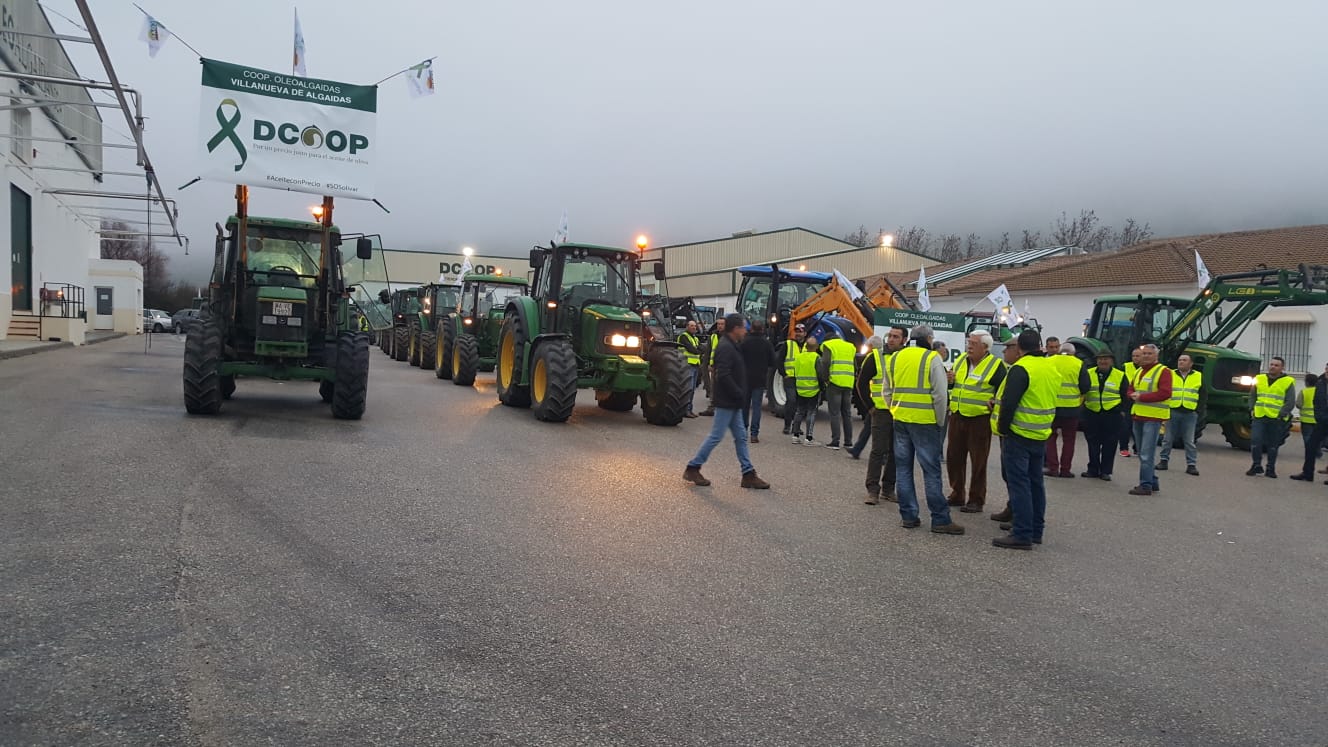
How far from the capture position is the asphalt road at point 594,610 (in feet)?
12.1

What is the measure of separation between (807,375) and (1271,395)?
6.42 metres

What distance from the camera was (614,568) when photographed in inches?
227

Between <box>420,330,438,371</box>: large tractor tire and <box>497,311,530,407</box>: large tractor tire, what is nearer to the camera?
<box>497,311,530,407</box>: large tractor tire

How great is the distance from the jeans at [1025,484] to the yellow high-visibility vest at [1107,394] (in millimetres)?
4354

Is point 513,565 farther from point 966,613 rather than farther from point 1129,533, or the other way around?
point 1129,533

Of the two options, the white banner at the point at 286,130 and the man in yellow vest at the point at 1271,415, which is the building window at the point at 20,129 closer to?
the white banner at the point at 286,130

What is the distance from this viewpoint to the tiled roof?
2612cm

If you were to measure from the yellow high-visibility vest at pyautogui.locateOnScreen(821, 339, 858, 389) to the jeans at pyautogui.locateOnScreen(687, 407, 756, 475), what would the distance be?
11.9ft

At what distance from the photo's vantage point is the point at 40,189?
30.6 metres

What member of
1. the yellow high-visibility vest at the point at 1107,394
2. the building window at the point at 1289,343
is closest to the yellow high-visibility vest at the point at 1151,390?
the yellow high-visibility vest at the point at 1107,394

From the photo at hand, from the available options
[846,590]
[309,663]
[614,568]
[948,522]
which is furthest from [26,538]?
[948,522]

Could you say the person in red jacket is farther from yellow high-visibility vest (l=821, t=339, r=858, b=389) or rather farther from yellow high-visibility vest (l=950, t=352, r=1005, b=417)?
yellow high-visibility vest (l=821, t=339, r=858, b=389)

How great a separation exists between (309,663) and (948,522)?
5210 mm

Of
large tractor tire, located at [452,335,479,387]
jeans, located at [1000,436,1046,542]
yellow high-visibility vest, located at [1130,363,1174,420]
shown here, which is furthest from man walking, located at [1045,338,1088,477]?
large tractor tire, located at [452,335,479,387]
